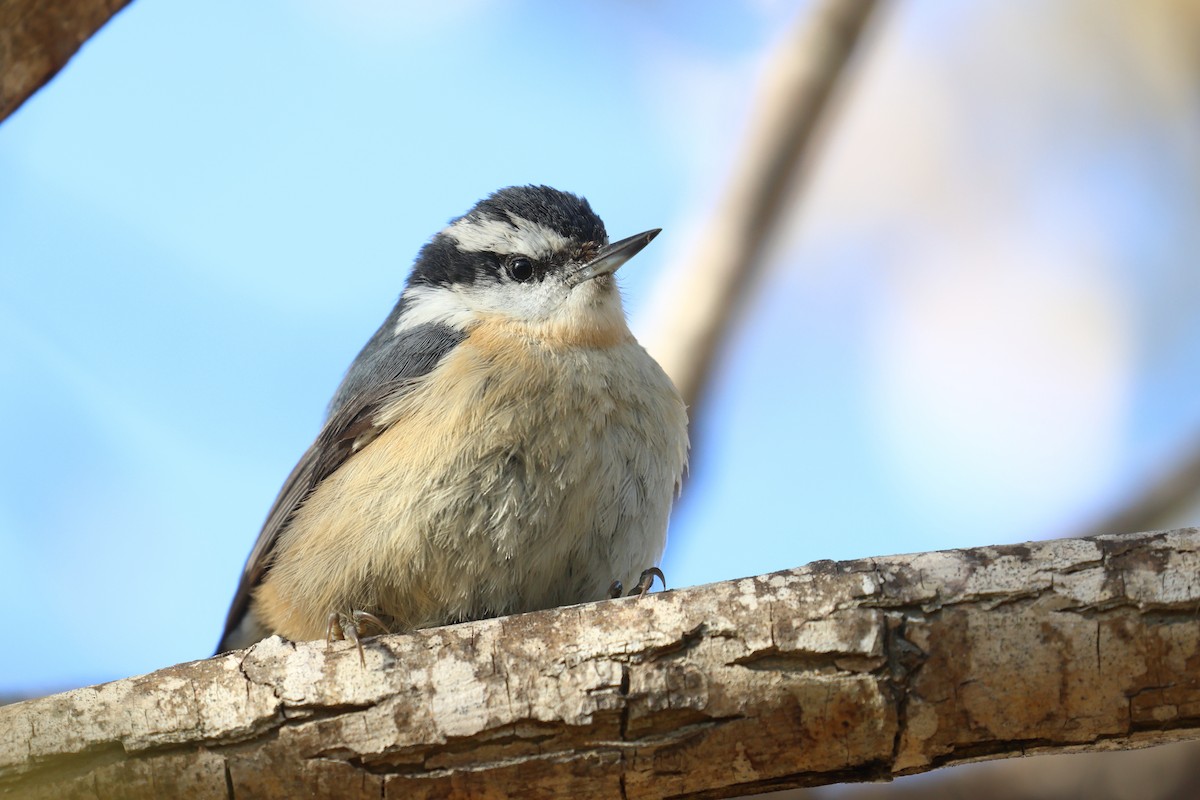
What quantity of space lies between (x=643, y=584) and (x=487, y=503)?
2.03 ft

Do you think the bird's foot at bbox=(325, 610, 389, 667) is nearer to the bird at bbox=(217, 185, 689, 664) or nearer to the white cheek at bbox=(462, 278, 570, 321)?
the bird at bbox=(217, 185, 689, 664)

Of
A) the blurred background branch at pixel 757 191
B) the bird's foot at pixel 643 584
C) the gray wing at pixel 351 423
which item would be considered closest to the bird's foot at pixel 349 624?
the gray wing at pixel 351 423

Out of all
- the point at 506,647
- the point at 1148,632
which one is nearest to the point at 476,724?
the point at 506,647

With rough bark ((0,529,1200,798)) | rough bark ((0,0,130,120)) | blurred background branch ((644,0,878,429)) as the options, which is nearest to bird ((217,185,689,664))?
rough bark ((0,529,1200,798))

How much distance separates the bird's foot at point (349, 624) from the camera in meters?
3.40

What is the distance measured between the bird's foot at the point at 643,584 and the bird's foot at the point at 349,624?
2.31 feet

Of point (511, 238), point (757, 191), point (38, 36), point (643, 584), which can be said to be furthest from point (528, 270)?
point (38, 36)

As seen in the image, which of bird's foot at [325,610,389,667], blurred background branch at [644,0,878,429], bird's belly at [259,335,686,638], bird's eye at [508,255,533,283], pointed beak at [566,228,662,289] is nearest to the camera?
bird's foot at [325,610,389,667]

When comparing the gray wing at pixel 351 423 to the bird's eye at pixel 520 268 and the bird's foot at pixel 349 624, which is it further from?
the bird's foot at pixel 349 624

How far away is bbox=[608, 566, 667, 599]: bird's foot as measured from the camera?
12.3 ft

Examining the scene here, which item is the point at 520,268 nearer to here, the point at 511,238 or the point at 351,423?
the point at 511,238

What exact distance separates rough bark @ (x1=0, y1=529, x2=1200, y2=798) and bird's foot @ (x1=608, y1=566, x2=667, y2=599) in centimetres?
83

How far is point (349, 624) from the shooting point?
3.46 meters

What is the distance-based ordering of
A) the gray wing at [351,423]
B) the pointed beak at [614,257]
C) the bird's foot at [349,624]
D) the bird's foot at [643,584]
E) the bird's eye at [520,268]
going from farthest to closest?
1. the bird's eye at [520,268]
2. the pointed beak at [614,257]
3. the gray wing at [351,423]
4. the bird's foot at [643,584]
5. the bird's foot at [349,624]
